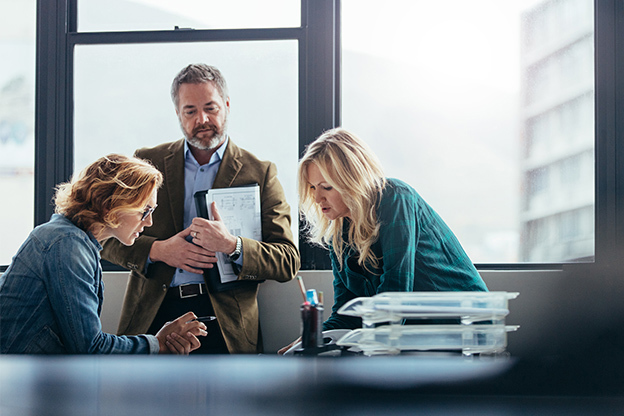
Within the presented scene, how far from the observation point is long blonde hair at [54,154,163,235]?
A: 70.5 inches

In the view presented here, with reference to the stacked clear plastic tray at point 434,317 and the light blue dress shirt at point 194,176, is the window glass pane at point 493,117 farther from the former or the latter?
the stacked clear plastic tray at point 434,317

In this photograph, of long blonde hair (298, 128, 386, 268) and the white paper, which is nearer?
long blonde hair (298, 128, 386, 268)

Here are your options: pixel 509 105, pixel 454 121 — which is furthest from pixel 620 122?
pixel 454 121

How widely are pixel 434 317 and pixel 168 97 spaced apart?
2393mm

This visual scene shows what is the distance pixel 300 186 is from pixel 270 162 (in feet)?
1.74

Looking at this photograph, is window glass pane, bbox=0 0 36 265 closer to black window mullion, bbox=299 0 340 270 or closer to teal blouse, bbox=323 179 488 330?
black window mullion, bbox=299 0 340 270

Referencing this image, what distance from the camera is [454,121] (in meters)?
2.99

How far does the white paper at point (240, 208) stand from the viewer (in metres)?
2.61

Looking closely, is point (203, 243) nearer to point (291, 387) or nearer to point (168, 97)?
point (168, 97)

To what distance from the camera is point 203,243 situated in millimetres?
2434

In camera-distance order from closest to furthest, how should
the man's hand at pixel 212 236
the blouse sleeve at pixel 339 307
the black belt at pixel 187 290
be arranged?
1. the blouse sleeve at pixel 339 307
2. the man's hand at pixel 212 236
3. the black belt at pixel 187 290

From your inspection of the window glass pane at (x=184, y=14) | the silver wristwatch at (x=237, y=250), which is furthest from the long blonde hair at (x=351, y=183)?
the window glass pane at (x=184, y=14)

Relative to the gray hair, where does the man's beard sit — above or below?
below

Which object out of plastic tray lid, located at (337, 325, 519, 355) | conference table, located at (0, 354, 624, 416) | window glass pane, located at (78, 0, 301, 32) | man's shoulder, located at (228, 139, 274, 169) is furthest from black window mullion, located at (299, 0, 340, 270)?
conference table, located at (0, 354, 624, 416)
